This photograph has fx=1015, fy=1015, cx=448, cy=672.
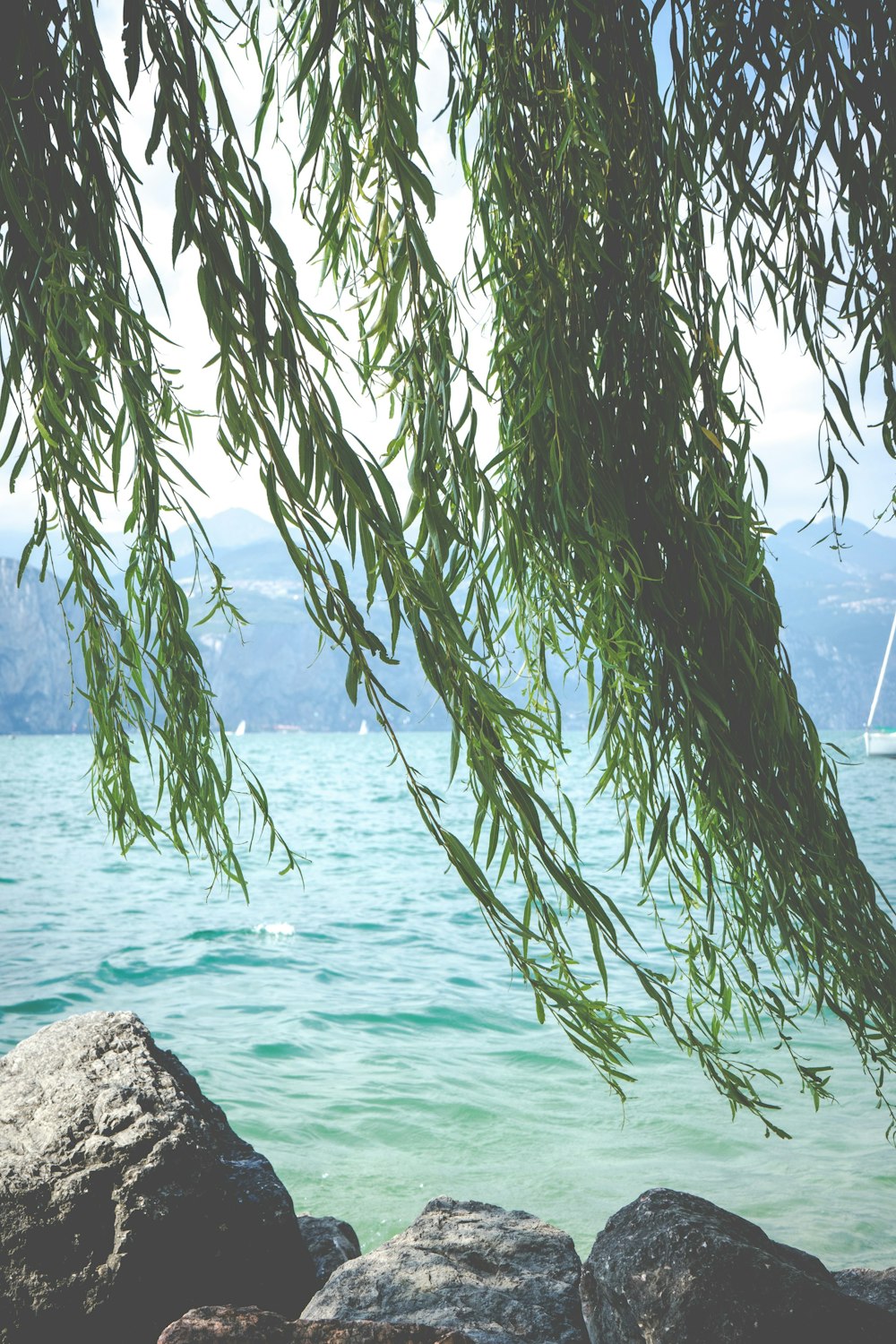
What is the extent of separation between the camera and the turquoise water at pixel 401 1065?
228 inches

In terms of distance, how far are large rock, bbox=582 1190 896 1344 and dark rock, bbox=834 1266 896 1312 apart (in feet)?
1.61

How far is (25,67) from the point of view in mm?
1222

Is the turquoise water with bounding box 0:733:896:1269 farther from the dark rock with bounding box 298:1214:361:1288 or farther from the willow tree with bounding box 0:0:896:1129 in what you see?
the dark rock with bounding box 298:1214:361:1288

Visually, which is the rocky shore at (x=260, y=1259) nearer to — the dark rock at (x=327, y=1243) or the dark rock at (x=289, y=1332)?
the dark rock at (x=289, y=1332)

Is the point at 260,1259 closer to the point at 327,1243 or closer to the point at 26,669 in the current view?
the point at 327,1243

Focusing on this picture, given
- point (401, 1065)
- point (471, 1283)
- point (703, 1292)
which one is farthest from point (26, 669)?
point (703, 1292)

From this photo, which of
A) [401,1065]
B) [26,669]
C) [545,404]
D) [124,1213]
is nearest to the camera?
→ [545,404]

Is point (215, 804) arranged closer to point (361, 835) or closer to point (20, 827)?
point (361, 835)

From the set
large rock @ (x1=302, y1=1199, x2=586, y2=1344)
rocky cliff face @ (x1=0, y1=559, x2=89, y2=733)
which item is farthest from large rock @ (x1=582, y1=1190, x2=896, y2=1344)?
rocky cliff face @ (x1=0, y1=559, x2=89, y2=733)

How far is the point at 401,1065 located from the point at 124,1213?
5529 mm

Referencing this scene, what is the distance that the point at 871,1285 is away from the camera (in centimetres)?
319

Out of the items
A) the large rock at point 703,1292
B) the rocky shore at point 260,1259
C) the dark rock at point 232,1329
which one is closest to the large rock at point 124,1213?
the rocky shore at point 260,1259

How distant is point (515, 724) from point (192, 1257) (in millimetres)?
2377

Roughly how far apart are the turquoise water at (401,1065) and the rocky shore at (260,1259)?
0.86m
